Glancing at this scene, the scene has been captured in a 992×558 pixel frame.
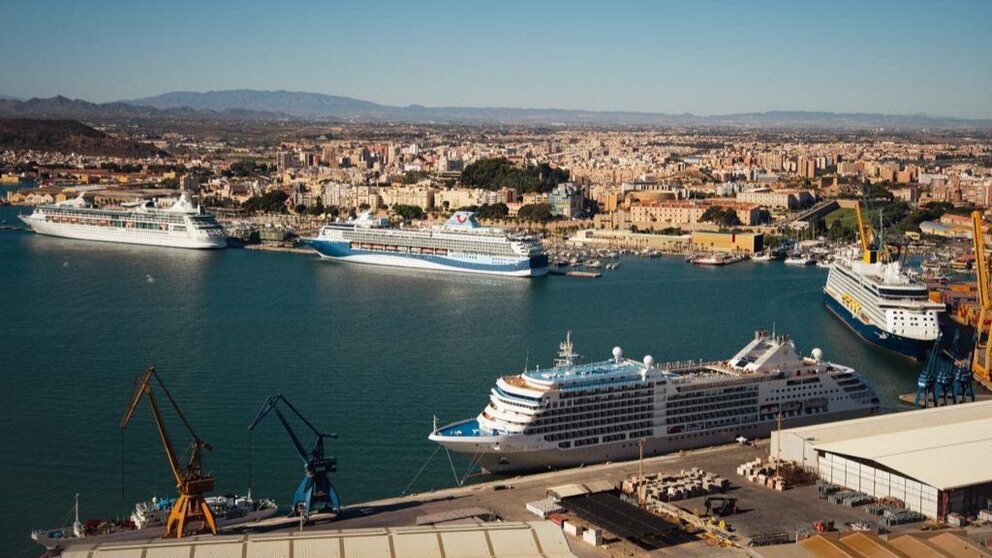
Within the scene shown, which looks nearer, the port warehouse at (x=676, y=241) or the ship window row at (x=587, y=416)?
the ship window row at (x=587, y=416)

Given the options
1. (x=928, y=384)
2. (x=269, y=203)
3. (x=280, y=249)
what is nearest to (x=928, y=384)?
(x=928, y=384)

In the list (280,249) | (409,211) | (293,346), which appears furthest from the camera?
(409,211)

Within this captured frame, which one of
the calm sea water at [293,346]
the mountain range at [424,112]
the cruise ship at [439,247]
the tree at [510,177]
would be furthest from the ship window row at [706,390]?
the mountain range at [424,112]

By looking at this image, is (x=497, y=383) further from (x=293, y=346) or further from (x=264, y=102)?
(x=264, y=102)

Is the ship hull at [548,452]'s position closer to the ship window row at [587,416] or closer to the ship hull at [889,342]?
the ship window row at [587,416]

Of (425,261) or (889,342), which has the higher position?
(889,342)

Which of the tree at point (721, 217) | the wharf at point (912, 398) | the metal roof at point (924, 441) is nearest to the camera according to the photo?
the metal roof at point (924, 441)
